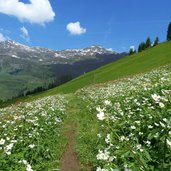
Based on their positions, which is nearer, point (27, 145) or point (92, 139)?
point (27, 145)

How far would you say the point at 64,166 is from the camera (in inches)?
474

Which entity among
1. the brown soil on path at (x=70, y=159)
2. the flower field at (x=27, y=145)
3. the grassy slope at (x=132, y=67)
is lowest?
the brown soil on path at (x=70, y=159)

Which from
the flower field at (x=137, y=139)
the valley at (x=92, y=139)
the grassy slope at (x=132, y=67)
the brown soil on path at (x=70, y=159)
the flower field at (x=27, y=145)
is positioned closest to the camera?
the flower field at (x=137, y=139)

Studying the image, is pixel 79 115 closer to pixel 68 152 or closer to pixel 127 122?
pixel 68 152

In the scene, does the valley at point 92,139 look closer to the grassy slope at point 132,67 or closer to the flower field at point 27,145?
the flower field at point 27,145

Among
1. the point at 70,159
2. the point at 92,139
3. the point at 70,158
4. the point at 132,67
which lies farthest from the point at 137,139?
the point at 132,67

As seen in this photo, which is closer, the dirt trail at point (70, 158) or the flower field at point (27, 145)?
the flower field at point (27, 145)

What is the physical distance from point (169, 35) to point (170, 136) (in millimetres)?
122094

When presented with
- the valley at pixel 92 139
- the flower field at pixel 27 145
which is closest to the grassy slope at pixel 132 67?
the valley at pixel 92 139

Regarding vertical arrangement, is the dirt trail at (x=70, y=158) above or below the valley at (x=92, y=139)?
below

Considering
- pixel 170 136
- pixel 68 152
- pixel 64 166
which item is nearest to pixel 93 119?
pixel 68 152

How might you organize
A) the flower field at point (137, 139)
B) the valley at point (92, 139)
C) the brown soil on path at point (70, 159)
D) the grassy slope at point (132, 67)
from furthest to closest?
the grassy slope at point (132, 67), the brown soil on path at point (70, 159), the valley at point (92, 139), the flower field at point (137, 139)

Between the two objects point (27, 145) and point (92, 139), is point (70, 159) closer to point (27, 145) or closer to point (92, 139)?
point (92, 139)

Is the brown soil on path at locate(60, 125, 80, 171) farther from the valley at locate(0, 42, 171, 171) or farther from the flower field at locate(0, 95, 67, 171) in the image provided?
the flower field at locate(0, 95, 67, 171)
